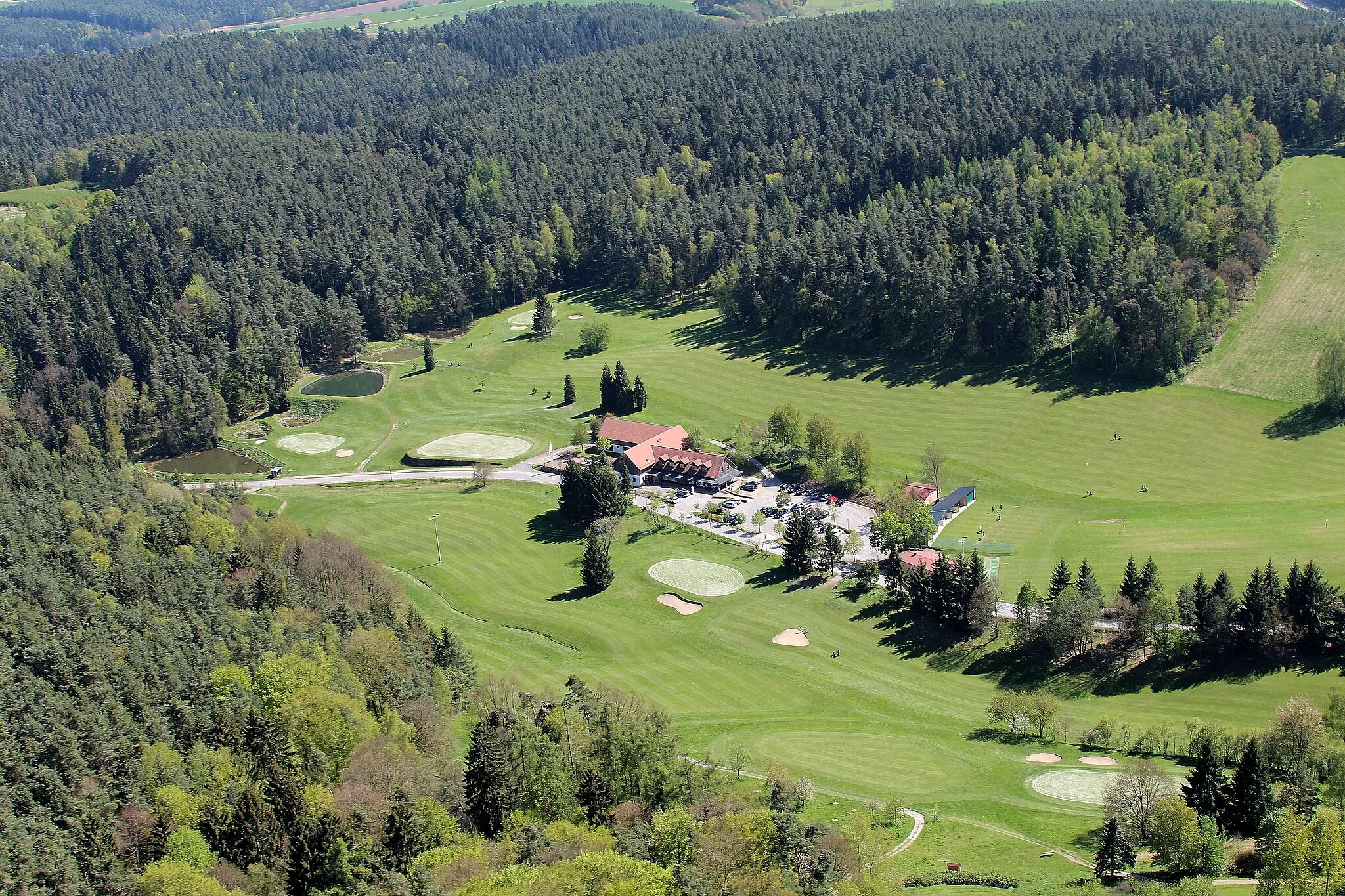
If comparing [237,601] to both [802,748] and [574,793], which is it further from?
[802,748]

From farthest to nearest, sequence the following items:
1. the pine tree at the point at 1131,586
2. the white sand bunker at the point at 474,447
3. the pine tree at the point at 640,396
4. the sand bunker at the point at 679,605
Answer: the pine tree at the point at 640,396, the white sand bunker at the point at 474,447, the sand bunker at the point at 679,605, the pine tree at the point at 1131,586

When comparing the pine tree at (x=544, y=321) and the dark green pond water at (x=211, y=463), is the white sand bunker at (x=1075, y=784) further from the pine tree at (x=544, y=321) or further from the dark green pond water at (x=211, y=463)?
the pine tree at (x=544, y=321)

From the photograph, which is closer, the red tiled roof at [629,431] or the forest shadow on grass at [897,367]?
the forest shadow on grass at [897,367]

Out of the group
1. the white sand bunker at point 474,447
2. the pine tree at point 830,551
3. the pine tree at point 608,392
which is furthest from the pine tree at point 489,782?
the pine tree at point 608,392

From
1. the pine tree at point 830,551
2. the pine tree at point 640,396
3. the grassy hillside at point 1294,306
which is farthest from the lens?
the pine tree at point 640,396

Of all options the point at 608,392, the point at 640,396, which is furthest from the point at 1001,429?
the point at 608,392
